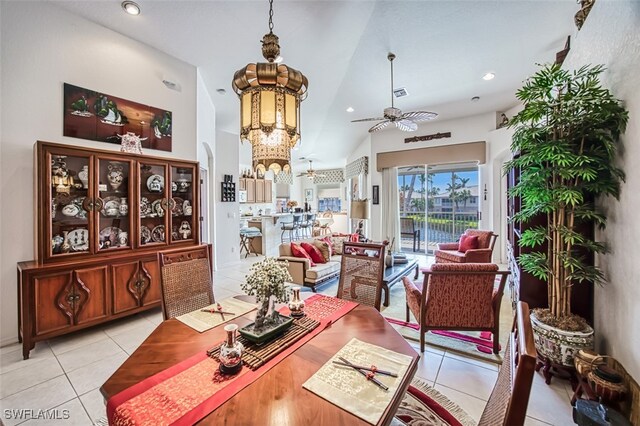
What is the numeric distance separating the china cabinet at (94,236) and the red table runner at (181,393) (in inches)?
85.3

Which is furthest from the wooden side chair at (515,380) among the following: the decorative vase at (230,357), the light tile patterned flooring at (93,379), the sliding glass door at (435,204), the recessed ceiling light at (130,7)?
the sliding glass door at (435,204)

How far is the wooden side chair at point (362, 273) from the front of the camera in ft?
6.88

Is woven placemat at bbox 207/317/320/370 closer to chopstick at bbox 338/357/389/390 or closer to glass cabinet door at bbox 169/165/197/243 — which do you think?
chopstick at bbox 338/357/389/390

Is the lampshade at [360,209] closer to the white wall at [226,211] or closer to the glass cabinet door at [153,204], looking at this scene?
the white wall at [226,211]

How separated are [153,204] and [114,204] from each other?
1.35ft

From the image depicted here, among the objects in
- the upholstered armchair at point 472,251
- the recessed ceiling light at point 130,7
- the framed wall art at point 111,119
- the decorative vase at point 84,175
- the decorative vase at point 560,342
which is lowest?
the decorative vase at point 560,342

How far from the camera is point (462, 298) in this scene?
2.41 meters

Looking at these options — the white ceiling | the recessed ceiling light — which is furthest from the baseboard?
the recessed ceiling light

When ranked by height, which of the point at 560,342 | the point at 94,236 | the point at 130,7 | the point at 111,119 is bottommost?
the point at 560,342

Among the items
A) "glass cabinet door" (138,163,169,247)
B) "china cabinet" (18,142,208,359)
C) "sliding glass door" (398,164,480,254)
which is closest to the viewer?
"china cabinet" (18,142,208,359)

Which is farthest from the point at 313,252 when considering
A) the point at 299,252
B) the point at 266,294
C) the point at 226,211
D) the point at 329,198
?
the point at 329,198

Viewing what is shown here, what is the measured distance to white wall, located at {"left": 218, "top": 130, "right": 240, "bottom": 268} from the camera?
561 centimetres

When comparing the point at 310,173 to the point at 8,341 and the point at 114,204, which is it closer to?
the point at 114,204

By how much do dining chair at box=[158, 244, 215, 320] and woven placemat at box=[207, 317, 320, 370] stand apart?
2.51ft
